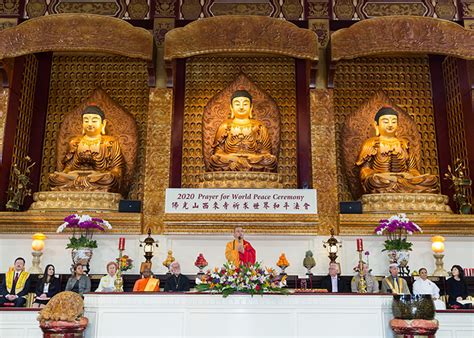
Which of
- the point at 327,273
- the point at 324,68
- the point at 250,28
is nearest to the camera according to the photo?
the point at 327,273

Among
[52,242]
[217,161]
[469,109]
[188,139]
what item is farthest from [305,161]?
[52,242]

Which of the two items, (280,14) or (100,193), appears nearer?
(100,193)

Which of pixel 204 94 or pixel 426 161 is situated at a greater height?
pixel 204 94

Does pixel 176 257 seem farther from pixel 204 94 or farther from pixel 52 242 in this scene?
pixel 204 94

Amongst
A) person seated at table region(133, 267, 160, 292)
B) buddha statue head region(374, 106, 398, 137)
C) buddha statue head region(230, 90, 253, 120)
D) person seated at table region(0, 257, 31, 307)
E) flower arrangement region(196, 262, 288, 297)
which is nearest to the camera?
flower arrangement region(196, 262, 288, 297)

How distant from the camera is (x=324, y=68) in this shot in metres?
9.26

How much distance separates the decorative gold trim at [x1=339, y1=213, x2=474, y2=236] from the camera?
789cm

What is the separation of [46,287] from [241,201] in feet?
9.74

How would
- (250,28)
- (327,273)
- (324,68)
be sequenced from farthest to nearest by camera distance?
(324,68) → (250,28) → (327,273)

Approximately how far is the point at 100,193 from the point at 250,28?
3584mm

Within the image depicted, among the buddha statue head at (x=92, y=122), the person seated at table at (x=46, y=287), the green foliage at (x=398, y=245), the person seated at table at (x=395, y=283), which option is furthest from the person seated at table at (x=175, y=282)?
the buddha statue head at (x=92, y=122)

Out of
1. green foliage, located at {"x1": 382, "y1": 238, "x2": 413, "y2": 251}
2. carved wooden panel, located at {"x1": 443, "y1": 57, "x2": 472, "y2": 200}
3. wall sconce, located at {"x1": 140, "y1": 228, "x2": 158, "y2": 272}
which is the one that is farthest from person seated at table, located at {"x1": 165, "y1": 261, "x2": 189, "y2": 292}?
carved wooden panel, located at {"x1": 443, "y1": 57, "x2": 472, "y2": 200}

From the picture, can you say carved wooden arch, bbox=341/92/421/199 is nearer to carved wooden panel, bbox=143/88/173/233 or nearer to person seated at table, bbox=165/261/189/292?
carved wooden panel, bbox=143/88/173/233

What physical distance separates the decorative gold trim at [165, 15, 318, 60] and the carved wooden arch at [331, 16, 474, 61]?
0.64 metres
